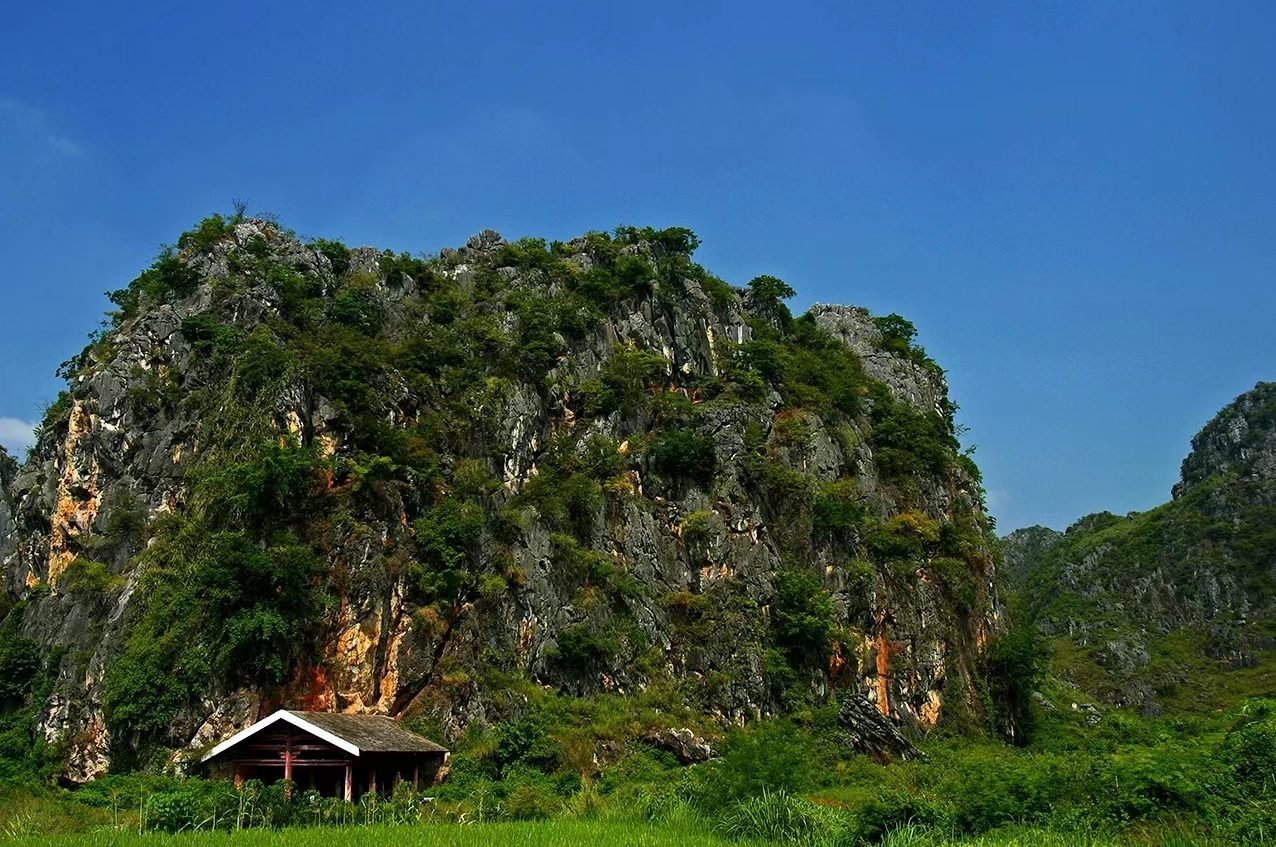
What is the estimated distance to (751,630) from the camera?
32.5 m

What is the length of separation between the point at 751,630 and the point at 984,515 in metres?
21.2

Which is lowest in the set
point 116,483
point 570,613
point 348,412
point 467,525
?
point 570,613

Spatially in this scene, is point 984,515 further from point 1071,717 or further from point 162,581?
point 162,581

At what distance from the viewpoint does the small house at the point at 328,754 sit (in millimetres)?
21469

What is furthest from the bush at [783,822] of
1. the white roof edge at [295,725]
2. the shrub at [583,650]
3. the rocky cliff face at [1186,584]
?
the rocky cliff face at [1186,584]

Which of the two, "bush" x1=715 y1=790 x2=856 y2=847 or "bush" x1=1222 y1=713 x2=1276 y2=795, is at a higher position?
"bush" x1=1222 y1=713 x2=1276 y2=795

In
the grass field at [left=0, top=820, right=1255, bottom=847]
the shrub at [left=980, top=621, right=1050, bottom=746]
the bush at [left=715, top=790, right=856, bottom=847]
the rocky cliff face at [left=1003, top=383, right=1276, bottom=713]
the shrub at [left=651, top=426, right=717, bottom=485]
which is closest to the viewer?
the grass field at [left=0, top=820, right=1255, bottom=847]

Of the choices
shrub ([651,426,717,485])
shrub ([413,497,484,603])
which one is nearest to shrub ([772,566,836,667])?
shrub ([651,426,717,485])

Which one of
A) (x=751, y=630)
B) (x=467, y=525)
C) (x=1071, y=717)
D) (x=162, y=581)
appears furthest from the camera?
(x=1071, y=717)

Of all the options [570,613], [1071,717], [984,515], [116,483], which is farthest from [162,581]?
[1071,717]

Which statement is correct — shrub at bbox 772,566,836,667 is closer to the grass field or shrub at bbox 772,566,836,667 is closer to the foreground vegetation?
the foreground vegetation

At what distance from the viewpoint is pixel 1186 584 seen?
80.4 m

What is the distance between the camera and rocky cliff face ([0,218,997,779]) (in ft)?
84.2

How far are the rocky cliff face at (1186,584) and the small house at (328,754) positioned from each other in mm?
56266
